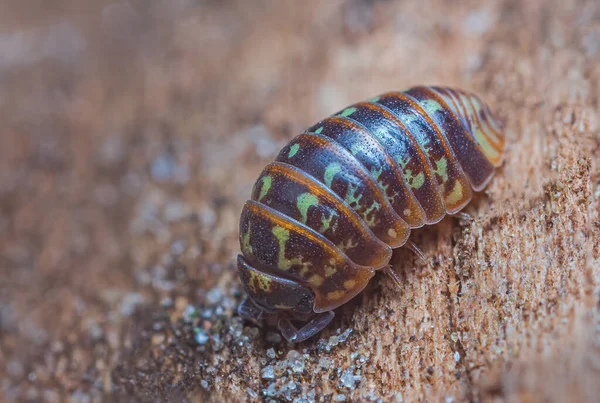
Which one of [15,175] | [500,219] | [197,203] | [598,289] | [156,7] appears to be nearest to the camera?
[598,289]

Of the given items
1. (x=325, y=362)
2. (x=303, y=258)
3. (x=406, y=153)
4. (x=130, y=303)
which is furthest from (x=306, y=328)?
(x=130, y=303)

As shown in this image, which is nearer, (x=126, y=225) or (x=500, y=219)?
(x=500, y=219)

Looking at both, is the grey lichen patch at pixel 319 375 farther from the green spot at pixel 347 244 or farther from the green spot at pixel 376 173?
the green spot at pixel 376 173

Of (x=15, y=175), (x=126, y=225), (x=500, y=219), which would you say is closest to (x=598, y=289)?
(x=500, y=219)

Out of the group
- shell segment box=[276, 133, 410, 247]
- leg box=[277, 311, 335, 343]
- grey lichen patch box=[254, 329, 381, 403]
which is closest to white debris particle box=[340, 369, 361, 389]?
grey lichen patch box=[254, 329, 381, 403]

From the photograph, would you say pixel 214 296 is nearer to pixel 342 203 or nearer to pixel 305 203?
pixel 305 203

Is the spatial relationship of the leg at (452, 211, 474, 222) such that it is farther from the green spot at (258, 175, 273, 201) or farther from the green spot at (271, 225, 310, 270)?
the green spot at (258, 175, 273, 201)

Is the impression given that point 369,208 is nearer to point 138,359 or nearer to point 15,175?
point 138,359
